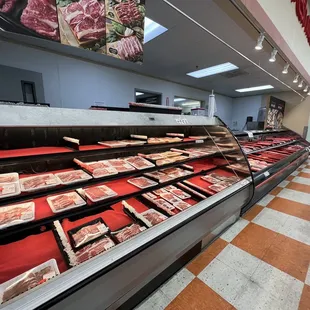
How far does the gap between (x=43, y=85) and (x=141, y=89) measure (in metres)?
2.97

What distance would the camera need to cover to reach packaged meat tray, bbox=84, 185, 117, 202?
1187 mm

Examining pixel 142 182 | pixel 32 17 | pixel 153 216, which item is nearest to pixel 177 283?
pixel 153 216

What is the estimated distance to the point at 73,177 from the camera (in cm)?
114

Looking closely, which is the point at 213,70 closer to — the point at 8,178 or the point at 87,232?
the point at 87,232

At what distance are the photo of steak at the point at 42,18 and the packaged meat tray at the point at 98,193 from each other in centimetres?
119

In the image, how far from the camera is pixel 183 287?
1350mm

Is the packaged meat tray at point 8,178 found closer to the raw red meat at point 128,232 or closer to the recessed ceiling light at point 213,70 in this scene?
the raw red meat at point 128,232

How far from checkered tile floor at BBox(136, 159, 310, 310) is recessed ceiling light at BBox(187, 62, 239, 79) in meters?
4.44

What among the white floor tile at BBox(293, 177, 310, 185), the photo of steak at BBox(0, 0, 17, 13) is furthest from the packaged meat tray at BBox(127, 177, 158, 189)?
the white floor tile at BBox(293, 177, 310, 185)

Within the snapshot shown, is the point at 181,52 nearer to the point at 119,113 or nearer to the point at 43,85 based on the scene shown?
the point at 43,85

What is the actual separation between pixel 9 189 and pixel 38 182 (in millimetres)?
152

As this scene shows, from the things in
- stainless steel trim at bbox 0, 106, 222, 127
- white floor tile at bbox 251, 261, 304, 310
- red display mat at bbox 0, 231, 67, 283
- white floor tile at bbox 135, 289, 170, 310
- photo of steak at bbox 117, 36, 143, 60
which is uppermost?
photo of steak at bbox 117, 36, 143, 60

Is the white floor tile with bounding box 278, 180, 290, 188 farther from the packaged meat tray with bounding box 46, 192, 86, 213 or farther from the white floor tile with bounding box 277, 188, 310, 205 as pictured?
the packaged meat tray with bounding box 46, 192, 86, 213

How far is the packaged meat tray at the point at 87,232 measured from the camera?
1150 mm
